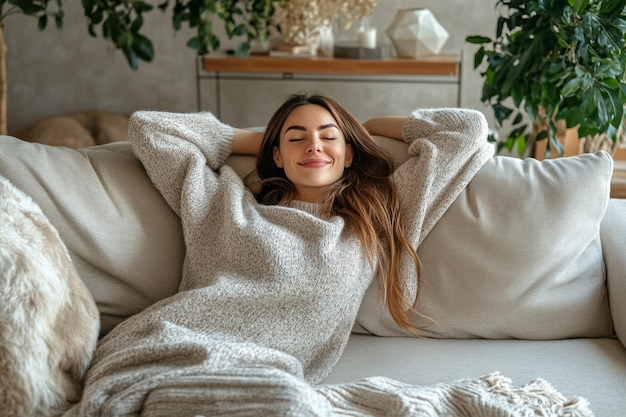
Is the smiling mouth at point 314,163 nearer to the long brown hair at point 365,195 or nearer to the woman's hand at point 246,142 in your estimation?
the long brown hair at point 365,195

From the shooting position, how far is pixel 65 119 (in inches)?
149

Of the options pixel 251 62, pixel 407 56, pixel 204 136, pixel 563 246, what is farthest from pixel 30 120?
pixel 563 246

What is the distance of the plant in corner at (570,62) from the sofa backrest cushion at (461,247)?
433 mm

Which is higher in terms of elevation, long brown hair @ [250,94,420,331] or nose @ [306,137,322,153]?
nose @ [306,137,322,153]

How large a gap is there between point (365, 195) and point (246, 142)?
350mm

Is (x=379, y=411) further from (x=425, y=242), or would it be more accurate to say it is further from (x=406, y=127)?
(x=406, y=127)

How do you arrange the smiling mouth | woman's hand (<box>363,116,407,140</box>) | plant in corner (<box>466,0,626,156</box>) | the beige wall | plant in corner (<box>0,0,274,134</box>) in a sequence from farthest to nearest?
the beige wall
plant in corner (<box>0,0,274,134</box>)
plant in corner (<box>466,0,626,156</box>)
woman's hand (<box>363,116,407,140</box>)
the smiling mouth

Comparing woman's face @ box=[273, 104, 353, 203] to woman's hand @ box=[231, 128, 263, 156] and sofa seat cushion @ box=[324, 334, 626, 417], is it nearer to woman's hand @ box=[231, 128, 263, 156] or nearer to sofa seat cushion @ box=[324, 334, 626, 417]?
woman's hand @ box=[231, 128, 263, 156]

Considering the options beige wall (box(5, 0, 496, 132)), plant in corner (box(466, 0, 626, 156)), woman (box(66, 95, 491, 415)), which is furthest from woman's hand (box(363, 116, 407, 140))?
beige wall (box(5, 0, 496, 132))

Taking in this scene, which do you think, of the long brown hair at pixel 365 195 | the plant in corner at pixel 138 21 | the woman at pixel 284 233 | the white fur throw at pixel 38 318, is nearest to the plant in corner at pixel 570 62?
the woman at pixel 284 233

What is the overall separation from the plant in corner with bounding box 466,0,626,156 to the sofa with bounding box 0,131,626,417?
16.2 inches

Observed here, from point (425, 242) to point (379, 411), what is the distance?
522 mm

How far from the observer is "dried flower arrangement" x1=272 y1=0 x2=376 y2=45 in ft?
11.2

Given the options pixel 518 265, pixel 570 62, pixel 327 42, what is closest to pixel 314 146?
pixel 518 265
